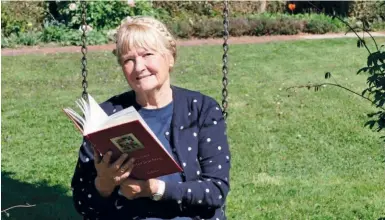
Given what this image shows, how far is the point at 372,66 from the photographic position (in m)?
3.69

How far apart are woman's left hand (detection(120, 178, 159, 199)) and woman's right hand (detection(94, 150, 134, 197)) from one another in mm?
30

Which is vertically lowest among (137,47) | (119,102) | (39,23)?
(39,23)

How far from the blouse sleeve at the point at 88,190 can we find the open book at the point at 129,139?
0.29m

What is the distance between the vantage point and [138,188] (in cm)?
262

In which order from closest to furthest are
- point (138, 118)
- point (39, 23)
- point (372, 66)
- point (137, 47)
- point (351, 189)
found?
point (138, 118)
point (137, 47)
point (372, 66)
point (351, 189)
point (39, 23)

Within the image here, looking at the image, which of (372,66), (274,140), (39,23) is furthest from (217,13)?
(372,66)

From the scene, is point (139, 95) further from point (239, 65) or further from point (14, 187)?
point (239, 65)

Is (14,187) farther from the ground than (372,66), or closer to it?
closer to it

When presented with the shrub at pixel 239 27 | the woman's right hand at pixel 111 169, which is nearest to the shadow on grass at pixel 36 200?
the woman's right hand at pixel 111 169

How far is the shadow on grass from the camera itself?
16.5 feet

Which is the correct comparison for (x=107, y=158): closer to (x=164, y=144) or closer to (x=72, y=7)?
(x=164, y=144)

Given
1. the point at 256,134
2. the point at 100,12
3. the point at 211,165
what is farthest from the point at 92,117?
the point at 100,12

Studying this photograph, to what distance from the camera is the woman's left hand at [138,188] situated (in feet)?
8.56

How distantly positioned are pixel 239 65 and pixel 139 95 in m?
7.98
